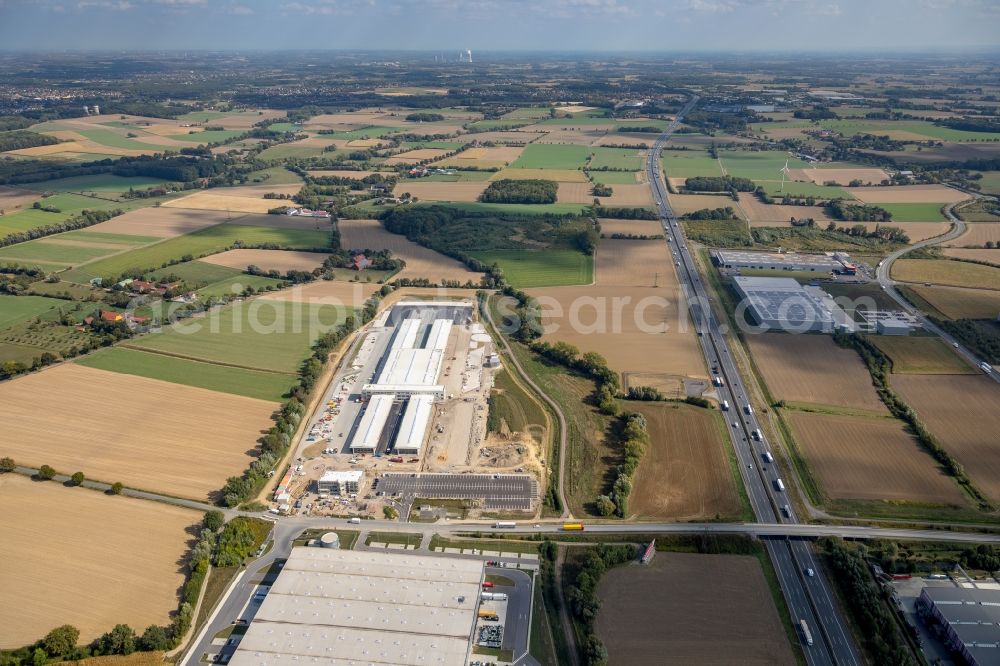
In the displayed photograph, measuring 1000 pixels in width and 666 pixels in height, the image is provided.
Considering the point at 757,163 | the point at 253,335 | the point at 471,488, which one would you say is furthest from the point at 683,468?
the point at 757,163

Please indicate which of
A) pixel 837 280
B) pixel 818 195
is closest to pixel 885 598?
pixel 837 280

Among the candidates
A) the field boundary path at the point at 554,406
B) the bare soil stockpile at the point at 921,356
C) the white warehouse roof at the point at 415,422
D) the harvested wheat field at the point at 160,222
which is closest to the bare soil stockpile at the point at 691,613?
the field boundary path at the point at 554,406

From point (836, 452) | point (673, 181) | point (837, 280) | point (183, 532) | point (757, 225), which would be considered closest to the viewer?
point (183, 532)

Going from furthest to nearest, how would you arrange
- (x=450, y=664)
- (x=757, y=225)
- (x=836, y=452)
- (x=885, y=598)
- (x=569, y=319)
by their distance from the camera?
(x=757, y=225)
(x=569, y=319)
(x=836, y=452)
(x=885, y=598)
(x=450, y=664)

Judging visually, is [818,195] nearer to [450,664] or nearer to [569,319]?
[569,319]

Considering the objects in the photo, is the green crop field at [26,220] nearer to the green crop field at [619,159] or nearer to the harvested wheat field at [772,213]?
the green crop field at [619,159]

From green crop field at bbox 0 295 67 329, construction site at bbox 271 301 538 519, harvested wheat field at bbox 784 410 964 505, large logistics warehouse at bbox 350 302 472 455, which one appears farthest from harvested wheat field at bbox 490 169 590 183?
harvested wheat field at bbox 784 410 964 505
